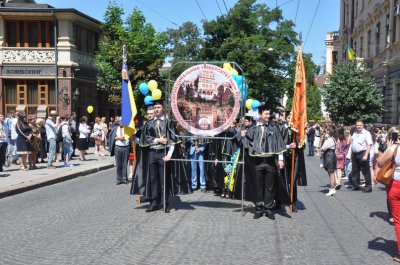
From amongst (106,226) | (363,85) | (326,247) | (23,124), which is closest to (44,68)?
(23,124)

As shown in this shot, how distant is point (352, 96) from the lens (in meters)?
26.2

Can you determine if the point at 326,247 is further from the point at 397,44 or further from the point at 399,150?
the point at 397,44

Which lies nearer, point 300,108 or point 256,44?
point 300,108

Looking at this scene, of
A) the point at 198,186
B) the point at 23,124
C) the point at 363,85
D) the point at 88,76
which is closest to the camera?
the point at 198,186

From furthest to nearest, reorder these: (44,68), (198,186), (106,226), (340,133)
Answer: (44,68)
(340,133)
(198,186)
(106,226)

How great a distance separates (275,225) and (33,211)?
172 inches

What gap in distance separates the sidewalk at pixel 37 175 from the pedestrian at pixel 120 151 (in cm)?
180

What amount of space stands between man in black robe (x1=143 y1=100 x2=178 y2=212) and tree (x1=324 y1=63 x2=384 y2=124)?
19.7 m

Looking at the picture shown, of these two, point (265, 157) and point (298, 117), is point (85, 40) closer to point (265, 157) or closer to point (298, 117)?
point (298, 117)

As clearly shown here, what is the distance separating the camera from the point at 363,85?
86.8 ft

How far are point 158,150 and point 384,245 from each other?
13.6 ft

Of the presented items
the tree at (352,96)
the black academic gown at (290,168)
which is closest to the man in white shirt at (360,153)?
the black academic gown at (290,168)

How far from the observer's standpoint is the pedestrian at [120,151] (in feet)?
40.5

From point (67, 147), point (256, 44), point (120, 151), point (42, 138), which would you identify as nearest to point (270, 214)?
point (120, 151)
